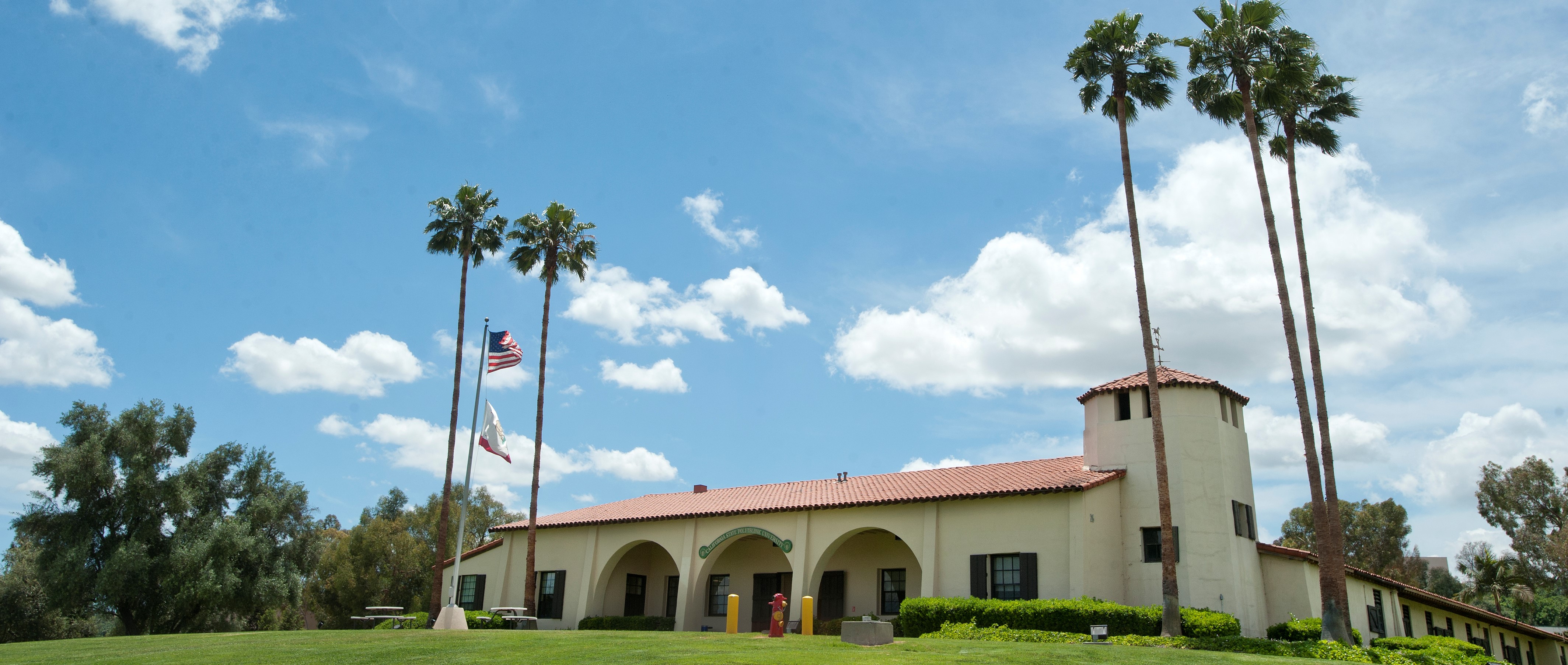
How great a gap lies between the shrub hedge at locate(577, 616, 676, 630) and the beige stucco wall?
14728 millimetres

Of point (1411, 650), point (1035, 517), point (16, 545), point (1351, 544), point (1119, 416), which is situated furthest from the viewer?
point (1351, 544)

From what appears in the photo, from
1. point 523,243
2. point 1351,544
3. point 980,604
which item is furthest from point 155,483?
point 1351,544

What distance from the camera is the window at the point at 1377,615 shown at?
80.9ft

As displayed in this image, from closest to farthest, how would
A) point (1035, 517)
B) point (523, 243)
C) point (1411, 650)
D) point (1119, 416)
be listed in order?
point (1411, 650) < point (1035, 517) < point (1119, 416) < point (523, 243)

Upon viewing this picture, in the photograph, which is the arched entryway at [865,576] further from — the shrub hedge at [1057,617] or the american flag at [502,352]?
the american flag at [502,352]

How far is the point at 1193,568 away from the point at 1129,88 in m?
11.7

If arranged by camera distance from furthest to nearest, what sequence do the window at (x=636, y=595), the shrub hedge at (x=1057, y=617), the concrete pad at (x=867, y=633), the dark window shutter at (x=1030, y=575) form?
the window at (x=636, y=595)
the dark window shutter at (x=1030, y=575)
the shrub hedge at (x=1057, y=617)
the concrete pad at (x=867, y=633)

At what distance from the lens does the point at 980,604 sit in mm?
21312

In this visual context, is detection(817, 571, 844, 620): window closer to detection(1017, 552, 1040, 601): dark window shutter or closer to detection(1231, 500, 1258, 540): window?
detection(1017, 552, 1040, 601): dark window shutter

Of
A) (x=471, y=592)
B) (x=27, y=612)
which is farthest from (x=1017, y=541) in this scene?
(x=27, y=612)

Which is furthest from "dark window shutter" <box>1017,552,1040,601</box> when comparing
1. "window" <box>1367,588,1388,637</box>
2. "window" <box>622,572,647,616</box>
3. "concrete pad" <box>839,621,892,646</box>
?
"window" <box>622,572,647,616</box>

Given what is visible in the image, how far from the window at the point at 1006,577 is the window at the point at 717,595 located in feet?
35.3

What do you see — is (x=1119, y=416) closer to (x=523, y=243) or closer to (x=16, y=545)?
(x=523, y=243)

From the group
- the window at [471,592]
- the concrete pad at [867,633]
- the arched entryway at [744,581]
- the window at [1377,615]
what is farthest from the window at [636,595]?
the window at [1377,615]
